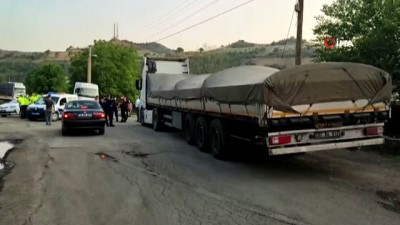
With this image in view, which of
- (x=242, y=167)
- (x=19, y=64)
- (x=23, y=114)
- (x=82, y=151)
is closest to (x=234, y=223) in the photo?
(x=242, y=167)

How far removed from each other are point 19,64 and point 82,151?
141008 mm

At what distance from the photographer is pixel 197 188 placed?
845cm

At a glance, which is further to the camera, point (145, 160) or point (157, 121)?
point (157, 121)

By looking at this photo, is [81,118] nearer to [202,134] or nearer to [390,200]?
[202,134]

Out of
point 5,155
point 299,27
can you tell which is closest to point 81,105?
point 5,155

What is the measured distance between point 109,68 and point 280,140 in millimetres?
64789

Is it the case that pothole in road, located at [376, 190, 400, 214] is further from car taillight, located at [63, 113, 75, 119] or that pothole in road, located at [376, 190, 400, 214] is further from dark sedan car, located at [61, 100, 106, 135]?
car taillight, located at [63, 113, 75, 119]

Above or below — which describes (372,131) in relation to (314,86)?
below

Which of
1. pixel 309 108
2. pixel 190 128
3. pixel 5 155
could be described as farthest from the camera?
pixel 190 128

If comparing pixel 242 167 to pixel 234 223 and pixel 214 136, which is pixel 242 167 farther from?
pixel 234 223

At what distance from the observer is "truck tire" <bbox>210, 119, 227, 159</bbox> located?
11867 millimetres

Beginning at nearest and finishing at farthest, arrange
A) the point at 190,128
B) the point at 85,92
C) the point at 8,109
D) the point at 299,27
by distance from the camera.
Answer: the point at 190,128
the point at 299,27
the point at 8,109
the point at 85,92

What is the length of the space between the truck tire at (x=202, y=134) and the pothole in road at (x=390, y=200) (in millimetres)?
5981

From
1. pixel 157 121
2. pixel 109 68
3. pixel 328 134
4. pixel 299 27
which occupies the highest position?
pixel 109 68
